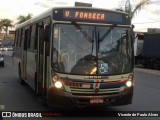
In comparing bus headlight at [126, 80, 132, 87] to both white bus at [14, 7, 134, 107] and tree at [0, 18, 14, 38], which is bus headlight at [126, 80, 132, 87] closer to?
white bus at [14, 7, 134, 107]

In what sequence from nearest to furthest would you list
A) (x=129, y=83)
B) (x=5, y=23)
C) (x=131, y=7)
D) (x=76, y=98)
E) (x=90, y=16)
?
(x=76, y=98) < (x=129, y=83) < (x=90, y=16) < (x=131, y=7) < (x=5, y=23)

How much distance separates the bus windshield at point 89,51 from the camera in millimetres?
10016

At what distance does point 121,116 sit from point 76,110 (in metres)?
1.49

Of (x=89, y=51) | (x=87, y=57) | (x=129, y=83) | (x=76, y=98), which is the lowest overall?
(x=76, y=98)

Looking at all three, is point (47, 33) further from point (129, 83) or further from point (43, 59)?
point (129, 83)

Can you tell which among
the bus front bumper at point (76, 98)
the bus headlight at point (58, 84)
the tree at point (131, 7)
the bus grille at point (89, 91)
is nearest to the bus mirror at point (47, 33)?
the bus headlight at point (58, 84)

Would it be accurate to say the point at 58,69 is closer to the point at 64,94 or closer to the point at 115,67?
the point at 64,94

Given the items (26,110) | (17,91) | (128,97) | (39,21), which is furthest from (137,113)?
(17,91)

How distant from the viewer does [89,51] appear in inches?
399

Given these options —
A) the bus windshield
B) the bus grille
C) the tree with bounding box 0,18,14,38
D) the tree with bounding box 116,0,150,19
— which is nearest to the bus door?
the bus windshield

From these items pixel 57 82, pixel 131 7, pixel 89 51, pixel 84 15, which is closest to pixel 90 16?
pixel 84 15

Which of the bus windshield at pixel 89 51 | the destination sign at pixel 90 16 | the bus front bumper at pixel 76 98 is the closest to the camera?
the bus front bumper at pixel 76 98

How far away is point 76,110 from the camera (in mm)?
11133

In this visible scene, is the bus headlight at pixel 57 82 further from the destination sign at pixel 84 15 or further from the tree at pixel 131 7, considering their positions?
the tree at pixel 131 7
